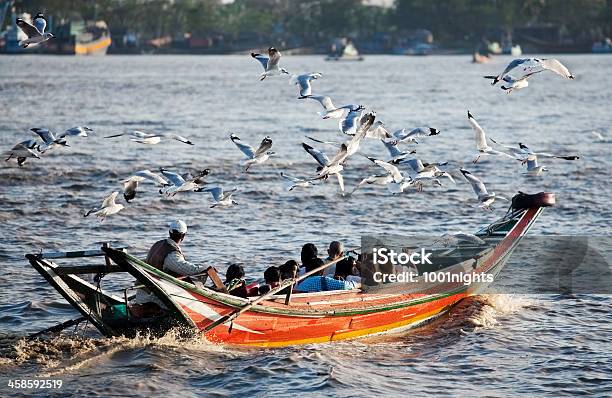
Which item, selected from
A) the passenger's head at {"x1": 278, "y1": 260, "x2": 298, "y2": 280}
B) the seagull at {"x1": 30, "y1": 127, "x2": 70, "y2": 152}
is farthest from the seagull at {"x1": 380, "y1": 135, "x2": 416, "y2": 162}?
the seagull at {"x1": 30, "y1": 127, "x2": 70, "y2": 152}

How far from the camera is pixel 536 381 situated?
1795cm

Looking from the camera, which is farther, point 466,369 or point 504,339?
point 504,339

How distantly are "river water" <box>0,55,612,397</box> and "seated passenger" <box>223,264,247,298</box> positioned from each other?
887mm

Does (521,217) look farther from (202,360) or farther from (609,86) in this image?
(609,86)

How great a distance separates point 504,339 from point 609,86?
277 ft

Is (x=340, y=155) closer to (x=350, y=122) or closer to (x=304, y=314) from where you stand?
(x=350, y=122)

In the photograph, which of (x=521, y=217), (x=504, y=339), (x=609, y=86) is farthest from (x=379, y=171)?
(x=609, y=86)

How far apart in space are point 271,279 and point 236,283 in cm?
56

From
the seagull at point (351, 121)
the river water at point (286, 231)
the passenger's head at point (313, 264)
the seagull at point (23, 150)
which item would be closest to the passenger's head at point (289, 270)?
the passenger's head at point (313, 264)

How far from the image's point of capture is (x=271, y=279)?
19078 millimetres

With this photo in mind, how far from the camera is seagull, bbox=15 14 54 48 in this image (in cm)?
2241

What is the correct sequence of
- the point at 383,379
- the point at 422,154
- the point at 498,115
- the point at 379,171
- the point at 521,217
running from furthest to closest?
the point at 498,115 → the point at 422,154 → the point at 379,171 → the point at 521,217 → the point at 383,379

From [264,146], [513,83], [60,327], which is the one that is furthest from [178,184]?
[513,83]

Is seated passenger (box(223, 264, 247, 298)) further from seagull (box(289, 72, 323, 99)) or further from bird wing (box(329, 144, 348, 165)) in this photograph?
seagull (box(289, 72, 323, 99))
